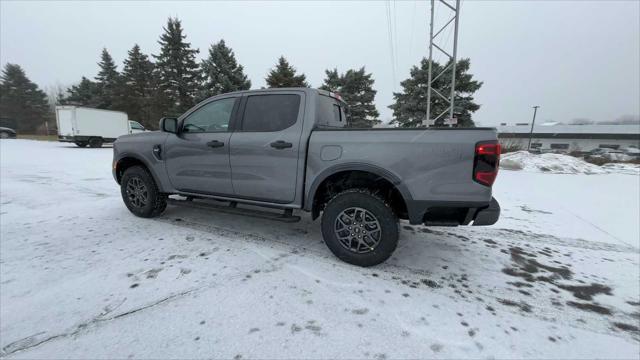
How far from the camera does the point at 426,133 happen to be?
250 centimetres

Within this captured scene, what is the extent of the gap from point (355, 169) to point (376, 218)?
0.54 meters

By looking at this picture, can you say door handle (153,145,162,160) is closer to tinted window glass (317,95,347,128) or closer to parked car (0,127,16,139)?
tinted window glass (317,95,347,128)

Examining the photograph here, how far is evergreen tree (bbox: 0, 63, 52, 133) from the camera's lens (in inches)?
1710

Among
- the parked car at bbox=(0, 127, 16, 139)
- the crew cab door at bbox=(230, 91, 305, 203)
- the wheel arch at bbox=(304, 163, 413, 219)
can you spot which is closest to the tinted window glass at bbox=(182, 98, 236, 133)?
the crew cab door at bbox=(230, 91, 305, 203)

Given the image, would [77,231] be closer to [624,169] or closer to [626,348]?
[626,348]

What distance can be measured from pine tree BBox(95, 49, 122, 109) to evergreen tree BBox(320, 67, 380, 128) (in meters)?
29.8

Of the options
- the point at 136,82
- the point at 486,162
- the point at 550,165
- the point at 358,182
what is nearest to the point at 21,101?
the point at 136,82

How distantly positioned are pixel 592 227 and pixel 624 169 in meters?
10.6

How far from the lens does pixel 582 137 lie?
4516cm

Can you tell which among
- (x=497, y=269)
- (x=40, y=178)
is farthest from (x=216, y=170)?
(x=40, y=178)

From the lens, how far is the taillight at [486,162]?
A: 234 cm

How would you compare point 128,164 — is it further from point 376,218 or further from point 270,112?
point 376,218

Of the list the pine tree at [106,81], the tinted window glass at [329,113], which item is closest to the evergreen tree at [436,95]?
the tinted window glass at [329,113]

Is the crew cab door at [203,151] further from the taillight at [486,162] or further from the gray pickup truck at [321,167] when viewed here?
the taillight at [486,162]
